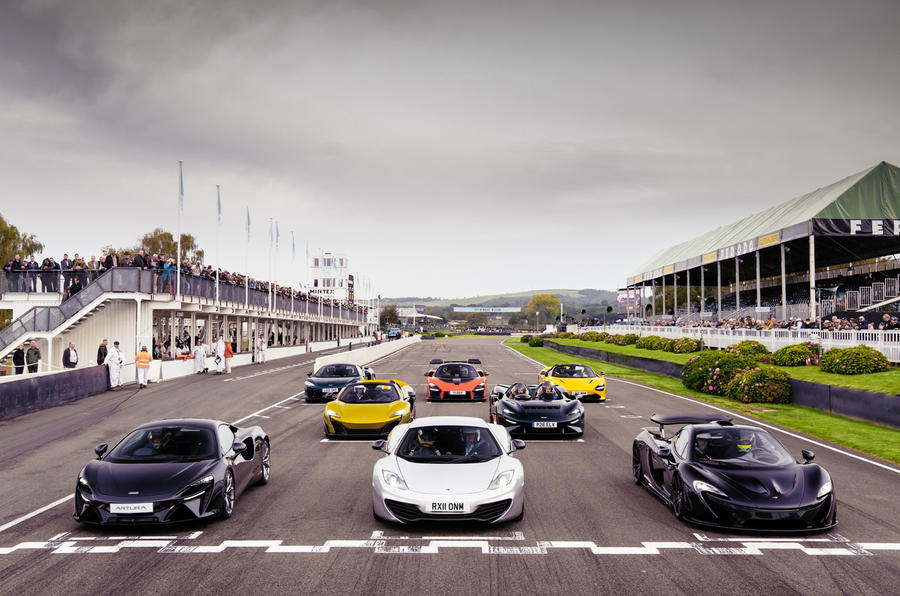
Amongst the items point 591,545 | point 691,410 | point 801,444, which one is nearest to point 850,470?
point 801,444

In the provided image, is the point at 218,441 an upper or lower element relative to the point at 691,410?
upper

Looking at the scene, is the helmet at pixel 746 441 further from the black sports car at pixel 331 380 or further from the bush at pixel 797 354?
the bush at pixel 797 354

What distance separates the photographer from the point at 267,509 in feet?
30.2

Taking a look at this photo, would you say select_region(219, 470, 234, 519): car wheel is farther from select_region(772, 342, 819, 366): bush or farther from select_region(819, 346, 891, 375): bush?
select_region(772, 342, 819, 366): bush

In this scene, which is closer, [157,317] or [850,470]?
[850,470]

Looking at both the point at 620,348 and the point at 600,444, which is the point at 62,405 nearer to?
the point at 600,444

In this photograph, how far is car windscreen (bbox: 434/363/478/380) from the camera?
2359cm

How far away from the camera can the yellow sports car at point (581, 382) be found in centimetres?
2302

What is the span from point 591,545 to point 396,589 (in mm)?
2559

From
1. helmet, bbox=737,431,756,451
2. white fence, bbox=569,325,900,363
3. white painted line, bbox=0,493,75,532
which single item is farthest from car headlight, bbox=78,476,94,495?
white fence, bbox=569,325,900,363

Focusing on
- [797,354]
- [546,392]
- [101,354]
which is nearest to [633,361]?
[797,354]

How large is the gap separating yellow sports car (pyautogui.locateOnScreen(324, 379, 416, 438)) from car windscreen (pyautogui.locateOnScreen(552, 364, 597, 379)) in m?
8.88

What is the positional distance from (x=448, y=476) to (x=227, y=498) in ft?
9.75

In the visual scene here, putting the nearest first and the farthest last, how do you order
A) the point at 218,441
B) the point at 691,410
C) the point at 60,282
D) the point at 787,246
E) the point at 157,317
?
the point at 218,441
the point at 691,410
the point at 60,282
the point at 157,317
the point at 787,246
